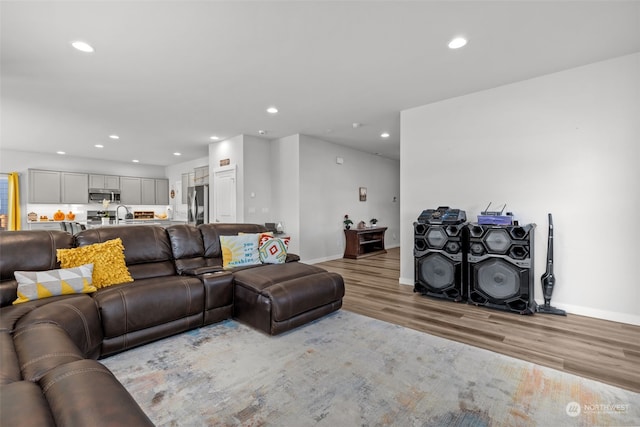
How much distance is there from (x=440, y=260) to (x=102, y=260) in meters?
3.65

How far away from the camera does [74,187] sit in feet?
25.4

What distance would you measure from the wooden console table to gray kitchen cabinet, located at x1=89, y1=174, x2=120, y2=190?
7.00 metres

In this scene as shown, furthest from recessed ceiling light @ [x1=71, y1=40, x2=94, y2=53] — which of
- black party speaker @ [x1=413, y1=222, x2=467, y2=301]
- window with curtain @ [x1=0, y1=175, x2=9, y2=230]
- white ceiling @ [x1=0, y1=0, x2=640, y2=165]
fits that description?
window with curtain @ [x1=0, y1=175, x2=9, y2=230]

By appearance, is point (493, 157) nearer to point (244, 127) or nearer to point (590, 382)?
point (590, 382)

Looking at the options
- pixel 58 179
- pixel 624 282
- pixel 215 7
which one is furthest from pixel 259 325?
pixel 58 179

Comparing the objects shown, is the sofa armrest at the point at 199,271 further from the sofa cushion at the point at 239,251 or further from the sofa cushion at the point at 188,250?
the sofa cushion at the point at 239,251

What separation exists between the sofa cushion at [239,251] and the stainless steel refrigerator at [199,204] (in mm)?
3776

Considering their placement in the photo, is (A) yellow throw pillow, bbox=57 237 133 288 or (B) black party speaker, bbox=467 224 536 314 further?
(B) black party speaker, bbox=467 224 536 314

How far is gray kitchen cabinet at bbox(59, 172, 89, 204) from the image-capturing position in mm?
7551

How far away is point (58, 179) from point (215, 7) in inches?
317

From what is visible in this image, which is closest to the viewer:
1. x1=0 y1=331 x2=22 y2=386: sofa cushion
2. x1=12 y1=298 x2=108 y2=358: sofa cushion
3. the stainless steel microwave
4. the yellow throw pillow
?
x1=0 y1=331 x2=22 y2=386: sofa cushion

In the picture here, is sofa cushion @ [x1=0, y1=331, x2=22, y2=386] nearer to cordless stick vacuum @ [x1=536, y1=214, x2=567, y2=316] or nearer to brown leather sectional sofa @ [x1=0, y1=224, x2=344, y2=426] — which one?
brown leather sectional sofa @ [x1=0, y1=224, x2=344, y2=426]

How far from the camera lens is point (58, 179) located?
24.5ft

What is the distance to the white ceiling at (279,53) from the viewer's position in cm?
220
